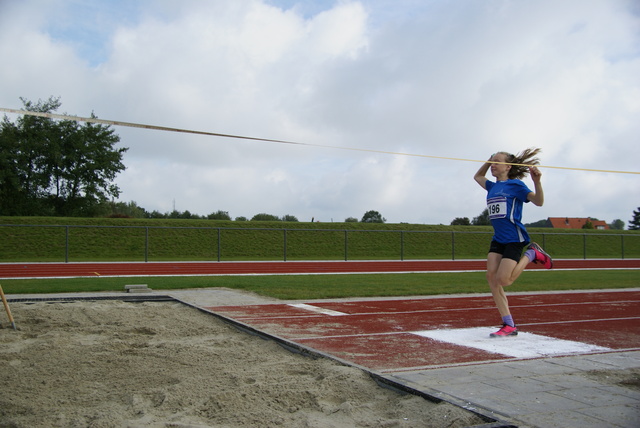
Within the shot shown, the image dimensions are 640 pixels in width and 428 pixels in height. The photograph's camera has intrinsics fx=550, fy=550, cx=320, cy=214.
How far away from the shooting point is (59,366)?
4.64 m

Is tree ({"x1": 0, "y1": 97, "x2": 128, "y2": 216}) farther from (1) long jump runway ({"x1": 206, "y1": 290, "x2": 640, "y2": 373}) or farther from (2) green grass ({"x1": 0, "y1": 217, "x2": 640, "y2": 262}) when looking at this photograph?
(1) long jump runway ({"x1": 206, "y1": 290, "x2": 640, "y2": 373})

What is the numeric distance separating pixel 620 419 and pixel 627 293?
32.7 ft

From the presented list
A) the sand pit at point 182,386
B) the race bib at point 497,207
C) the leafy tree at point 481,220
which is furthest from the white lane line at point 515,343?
the leafy tree at point 481,220

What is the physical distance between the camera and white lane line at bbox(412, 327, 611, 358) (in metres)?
5.41

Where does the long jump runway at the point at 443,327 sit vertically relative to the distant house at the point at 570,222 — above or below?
below

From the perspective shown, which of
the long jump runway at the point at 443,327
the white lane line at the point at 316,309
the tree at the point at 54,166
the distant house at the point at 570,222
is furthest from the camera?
the distant house at the point at 570,222

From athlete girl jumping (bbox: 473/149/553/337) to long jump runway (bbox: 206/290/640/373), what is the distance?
0.63m

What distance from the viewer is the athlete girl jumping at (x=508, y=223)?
20.1ft

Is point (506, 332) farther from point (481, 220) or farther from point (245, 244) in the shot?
point (481, 220)

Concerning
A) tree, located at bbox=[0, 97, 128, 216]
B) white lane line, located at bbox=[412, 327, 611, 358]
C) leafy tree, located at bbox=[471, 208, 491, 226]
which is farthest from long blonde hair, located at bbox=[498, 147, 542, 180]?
leafy tree, located at bbox=[471, 208, 491, 226]

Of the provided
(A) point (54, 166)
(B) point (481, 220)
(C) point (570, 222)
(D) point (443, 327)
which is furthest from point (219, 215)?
(C) point (570, 222)

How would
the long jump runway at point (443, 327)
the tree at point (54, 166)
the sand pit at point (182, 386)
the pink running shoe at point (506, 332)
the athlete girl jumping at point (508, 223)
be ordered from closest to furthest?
the sand pit at point (182, 386) → the long jump runway at point (443, 327) → the athlete girl jumping at point (508, 223) → the pink running shoe at point (506, 332) → the tree at point (54, 166)

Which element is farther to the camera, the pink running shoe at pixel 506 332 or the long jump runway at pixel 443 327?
the pink running shoe at pixel 506 332

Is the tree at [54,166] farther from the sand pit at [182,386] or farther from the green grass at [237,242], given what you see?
the sand pit at [182,386]
